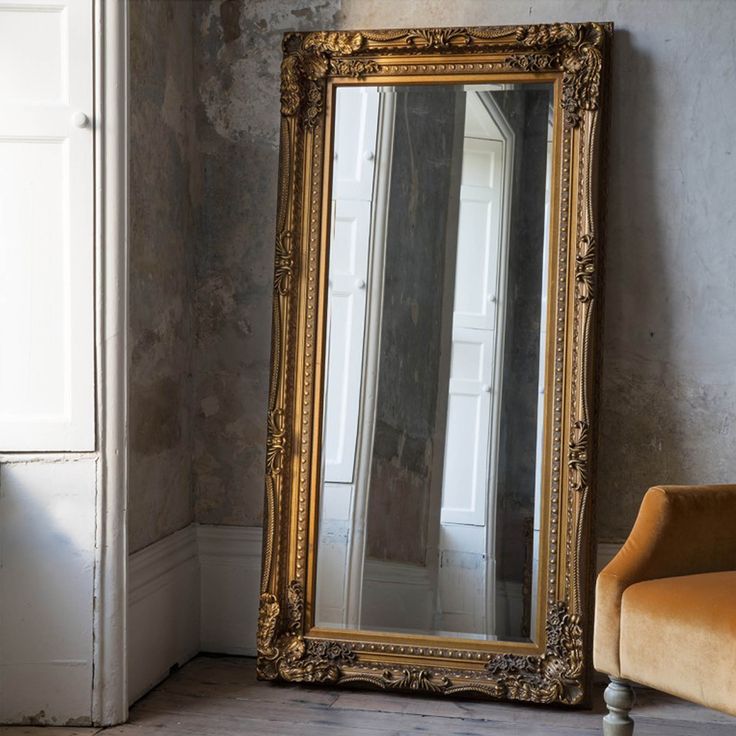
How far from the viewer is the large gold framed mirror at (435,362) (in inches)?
119

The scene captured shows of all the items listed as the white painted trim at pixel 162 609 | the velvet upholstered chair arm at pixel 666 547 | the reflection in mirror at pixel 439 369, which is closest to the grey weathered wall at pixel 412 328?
the reflection in mirror at pixel 439 369

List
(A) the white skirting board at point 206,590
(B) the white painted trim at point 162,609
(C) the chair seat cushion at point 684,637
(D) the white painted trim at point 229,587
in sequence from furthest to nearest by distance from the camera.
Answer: (D) the white painted trim at point 229,587 → (A) the white skirting board at point 206,590 → (B) the white painted trim at point 162,609 → (C) the chair seat cushion at point 684,637

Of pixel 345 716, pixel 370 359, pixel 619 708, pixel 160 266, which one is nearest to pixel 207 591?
pixel 345 716

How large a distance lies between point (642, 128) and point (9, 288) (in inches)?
76.8

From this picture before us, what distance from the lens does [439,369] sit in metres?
3.09

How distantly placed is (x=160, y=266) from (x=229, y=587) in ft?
3.64

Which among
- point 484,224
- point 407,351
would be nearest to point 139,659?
point 407,351

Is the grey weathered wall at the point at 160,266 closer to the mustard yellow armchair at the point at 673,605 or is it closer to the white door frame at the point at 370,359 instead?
the white door frame at the point at 370,359

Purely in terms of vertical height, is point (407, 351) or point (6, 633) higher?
point (407, 351)

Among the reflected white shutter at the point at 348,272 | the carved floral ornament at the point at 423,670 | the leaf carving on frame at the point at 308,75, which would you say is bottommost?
the carved floral ornament at the point at 423,670

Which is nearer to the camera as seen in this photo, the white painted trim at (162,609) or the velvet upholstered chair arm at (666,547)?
the velvet upholstered chair arm at (666,547)

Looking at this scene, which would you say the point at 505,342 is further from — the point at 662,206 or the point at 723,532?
the point at 723,532

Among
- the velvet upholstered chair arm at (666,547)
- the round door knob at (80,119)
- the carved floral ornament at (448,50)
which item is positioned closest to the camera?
the velvet upholstered chair arm at (666,547)

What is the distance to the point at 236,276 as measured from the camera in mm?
3398
